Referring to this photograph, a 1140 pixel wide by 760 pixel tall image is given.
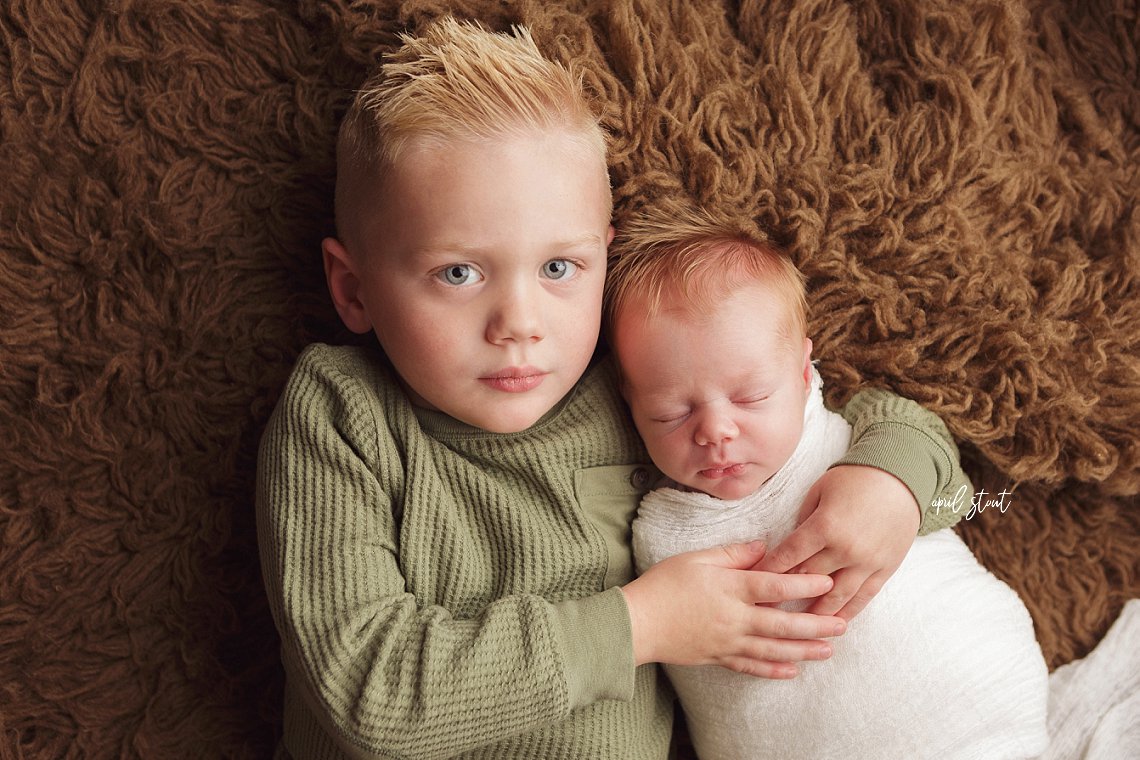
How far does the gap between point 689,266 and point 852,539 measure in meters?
0.38

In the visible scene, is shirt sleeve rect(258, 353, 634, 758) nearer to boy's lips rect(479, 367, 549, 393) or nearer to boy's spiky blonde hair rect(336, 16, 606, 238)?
boy's lips rect(479, 367, 549, 393)

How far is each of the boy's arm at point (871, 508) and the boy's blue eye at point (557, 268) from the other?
41cm

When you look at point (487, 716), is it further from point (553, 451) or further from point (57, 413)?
point (57, 413)

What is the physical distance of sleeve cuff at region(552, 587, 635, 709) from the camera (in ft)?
3.70

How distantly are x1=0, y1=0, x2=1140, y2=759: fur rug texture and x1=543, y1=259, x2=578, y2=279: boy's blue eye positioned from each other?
16 cm

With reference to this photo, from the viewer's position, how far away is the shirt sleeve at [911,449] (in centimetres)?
123

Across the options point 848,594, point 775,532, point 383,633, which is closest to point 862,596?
point 848,594

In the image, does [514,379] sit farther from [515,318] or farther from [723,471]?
[723,471]

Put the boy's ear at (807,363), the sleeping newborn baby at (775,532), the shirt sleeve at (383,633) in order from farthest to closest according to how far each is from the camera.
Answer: the boy's ear at (807,363) → the sleeping newborn baby at (775,532) → the shirt sleeve at (383,633)

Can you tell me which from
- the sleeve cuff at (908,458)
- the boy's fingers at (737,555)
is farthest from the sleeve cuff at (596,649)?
the sleeve cuff at (908,458)

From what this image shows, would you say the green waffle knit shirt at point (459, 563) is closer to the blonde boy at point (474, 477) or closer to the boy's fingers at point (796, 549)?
the blonde boy at point (474, 477)

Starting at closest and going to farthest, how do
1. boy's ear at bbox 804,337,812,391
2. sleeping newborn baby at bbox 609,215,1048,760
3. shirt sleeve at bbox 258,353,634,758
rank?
shirt sleeve at bbox 258,353,634,758 < sleeping newborn baby at bbox 609,215,1048,760 < boy's ear at bbox 804,337,812,391

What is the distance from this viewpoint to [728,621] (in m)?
1.18
